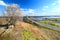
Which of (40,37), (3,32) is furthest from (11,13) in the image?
(40,37)

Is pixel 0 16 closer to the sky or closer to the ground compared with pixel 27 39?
closer to the sky

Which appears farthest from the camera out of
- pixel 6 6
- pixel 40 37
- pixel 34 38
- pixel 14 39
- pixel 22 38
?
pixel 40 37

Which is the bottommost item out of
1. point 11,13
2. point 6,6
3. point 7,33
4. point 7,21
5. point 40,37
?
point 40,37

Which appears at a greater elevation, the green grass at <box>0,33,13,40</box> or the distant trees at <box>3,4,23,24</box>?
the distant trees at <box>3,4,23,24</box>

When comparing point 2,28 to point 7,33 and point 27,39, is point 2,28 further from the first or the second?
point 27,39

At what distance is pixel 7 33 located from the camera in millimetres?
3646

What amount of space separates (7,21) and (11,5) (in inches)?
27.9

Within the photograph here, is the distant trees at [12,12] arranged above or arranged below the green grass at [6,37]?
above

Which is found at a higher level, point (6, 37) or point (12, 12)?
point (12, 12)

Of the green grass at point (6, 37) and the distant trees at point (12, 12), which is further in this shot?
the distant trees at point (12, 12)

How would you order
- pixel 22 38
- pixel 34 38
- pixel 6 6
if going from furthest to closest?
pixel 34 38, pixel 6 6, pixel 22 38

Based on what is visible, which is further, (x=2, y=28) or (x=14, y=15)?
(x=14, y=15)

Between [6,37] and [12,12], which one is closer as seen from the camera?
[6,37]

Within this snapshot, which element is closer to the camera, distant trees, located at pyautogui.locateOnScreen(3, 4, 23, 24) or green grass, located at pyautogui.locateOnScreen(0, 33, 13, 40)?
green grass, located at pyautogui.locateOnScreen(0, 33, 13, 40)
